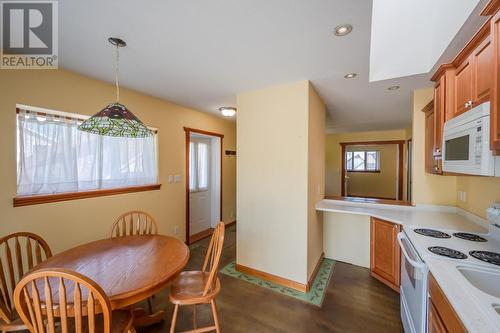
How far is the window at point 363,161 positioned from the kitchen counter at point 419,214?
4.72 meters

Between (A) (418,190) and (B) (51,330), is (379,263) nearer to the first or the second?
(A) (418,190)

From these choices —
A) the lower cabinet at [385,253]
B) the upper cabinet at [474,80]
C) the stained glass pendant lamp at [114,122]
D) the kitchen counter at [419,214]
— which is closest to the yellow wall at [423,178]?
the kitchen counter at [419,214]

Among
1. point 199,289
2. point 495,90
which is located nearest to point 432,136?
point 495,90

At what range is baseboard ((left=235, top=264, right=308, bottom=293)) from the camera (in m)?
2.44

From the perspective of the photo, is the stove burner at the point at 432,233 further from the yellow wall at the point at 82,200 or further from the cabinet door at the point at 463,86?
the yellow wall at the point at 82,200

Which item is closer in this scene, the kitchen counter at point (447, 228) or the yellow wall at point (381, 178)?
the kitchen counter at point (447, 228)

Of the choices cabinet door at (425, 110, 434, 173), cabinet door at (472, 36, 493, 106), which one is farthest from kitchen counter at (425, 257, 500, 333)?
cabinet door at (425, 110, 434, 173)

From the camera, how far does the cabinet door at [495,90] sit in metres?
1.12

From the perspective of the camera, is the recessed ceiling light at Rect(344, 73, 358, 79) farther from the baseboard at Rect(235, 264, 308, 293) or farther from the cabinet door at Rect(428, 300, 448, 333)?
the baseboard at Rect(235, 264, 308, 293)

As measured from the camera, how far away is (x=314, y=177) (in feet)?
9.07

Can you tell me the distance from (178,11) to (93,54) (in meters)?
1.08

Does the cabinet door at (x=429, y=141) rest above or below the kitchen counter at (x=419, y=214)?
above

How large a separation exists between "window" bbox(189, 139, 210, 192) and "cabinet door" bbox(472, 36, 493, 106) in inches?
148

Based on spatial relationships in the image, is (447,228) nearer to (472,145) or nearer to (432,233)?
(432,233)
